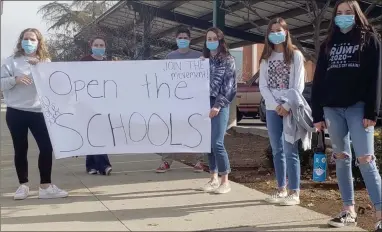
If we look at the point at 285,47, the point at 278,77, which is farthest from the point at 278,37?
the point at 278,77

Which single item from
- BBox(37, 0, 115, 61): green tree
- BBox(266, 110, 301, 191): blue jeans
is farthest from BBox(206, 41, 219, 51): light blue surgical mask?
BBox(37, 0, 115, 61): green tree

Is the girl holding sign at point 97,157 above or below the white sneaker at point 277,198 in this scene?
above

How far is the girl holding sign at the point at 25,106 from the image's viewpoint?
545cm

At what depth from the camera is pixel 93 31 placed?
16031 millimetres

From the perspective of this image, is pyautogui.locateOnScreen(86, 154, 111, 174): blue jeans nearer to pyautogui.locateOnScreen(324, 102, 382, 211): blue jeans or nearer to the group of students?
the group of students

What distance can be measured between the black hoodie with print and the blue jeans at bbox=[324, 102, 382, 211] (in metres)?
0.09

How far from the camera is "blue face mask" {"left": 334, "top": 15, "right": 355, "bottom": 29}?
438cm

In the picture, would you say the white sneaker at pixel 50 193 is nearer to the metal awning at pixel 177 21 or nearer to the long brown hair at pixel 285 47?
the long brown hair at pixel 285 47

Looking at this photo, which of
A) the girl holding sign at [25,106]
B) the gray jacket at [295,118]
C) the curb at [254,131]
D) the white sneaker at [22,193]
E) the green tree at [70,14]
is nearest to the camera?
the gray jacket at [295,118]

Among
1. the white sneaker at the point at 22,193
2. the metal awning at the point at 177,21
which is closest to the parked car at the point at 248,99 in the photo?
the metal awning at the point at 177,21

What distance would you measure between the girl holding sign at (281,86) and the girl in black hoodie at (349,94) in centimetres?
56

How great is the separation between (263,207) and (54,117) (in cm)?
245

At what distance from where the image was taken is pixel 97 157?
7.11 m

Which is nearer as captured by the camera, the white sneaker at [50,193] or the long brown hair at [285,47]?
the long brown hair at [285,47]
